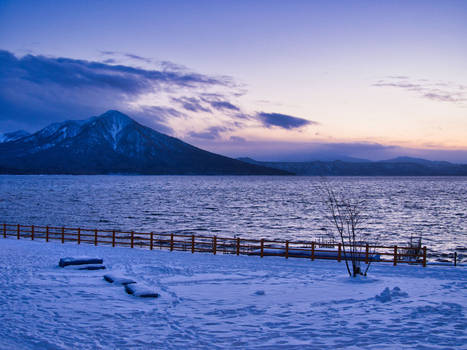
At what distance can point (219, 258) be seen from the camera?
78.5ft

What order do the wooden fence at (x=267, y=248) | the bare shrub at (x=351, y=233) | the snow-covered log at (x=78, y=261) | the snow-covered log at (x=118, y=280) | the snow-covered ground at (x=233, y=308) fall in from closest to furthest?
the snow-covered ground at (x=233, y=308) < the snow-covered log at (x=118, y=280) < the bare shrub at (x=351, y=233) < the snow-covered log at (x=78, y=261) < the wooden fence at (x=267, y=248)

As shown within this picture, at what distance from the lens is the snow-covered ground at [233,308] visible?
1054 cm

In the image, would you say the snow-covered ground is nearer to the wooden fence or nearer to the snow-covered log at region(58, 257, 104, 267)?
the snow-covered log at region(58, 257, 104, 267)

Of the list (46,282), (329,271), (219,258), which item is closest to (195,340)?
(46,282)

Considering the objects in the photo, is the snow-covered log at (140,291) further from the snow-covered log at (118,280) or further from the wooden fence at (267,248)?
the wooden fence at (267,248)

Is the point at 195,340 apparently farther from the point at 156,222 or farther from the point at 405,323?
the point at 156,222

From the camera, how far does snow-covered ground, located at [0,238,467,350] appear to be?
34.6ft

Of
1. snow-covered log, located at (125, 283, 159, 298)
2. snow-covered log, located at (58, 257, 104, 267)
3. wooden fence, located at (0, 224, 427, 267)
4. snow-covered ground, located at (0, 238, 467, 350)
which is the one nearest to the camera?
snow-covered ground, located at (0, 238, 467, 350)

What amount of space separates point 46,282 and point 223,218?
169ft

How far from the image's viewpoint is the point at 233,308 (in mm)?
13352

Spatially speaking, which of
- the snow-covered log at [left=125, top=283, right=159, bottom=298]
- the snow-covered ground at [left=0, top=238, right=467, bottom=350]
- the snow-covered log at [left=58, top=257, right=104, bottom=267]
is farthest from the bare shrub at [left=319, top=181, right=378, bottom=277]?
the snow-covered log at [left=58, top=257, right=104, bottom=267]

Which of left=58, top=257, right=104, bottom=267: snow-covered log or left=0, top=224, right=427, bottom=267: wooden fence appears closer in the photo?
left=58, top=257, right=104, bottom=267: snow-covered log

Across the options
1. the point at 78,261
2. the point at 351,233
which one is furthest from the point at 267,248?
the point at 351,233

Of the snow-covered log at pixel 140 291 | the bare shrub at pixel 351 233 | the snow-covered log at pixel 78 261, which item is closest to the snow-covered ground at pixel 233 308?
the snow-covered log at pixel 140 291
